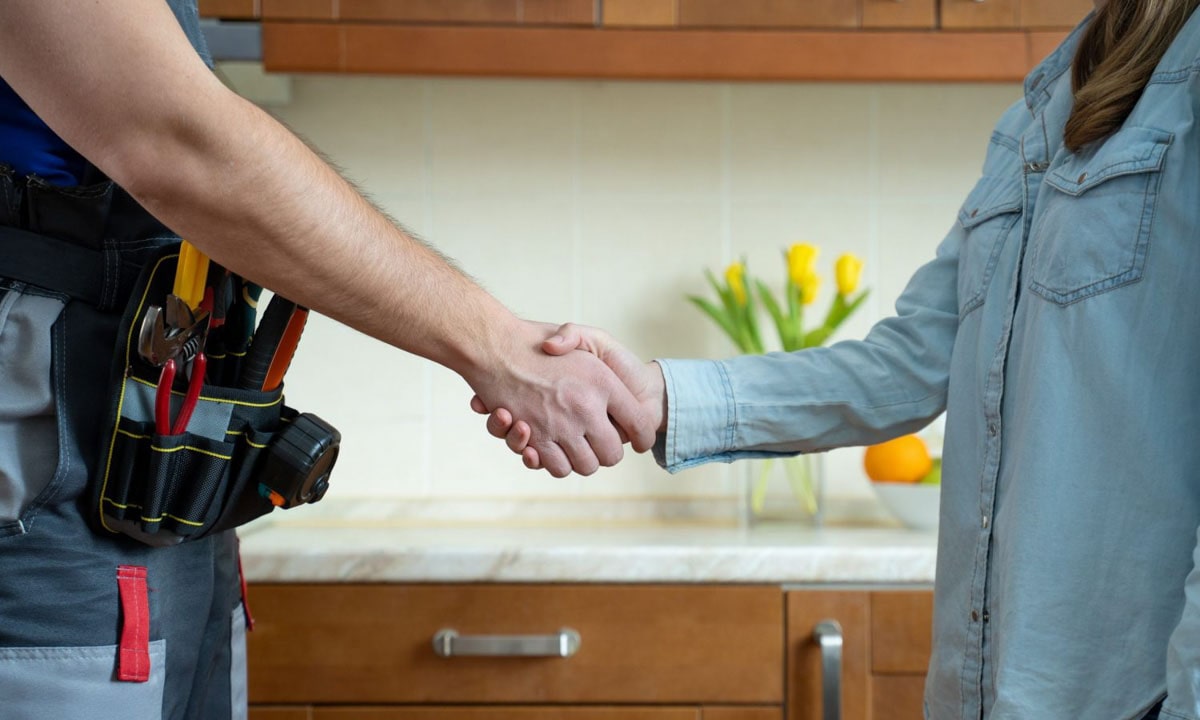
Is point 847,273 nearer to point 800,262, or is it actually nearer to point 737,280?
point 800,262

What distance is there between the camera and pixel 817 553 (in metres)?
1.52

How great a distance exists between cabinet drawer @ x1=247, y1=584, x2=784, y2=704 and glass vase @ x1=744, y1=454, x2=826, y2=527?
1.10 ft

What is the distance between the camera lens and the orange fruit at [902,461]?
179 centimetres

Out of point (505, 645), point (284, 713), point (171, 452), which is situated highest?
point (171, 452)

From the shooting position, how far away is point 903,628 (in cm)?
151

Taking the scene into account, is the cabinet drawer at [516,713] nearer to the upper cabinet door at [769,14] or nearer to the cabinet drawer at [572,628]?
the cabinet drawer at [572,628]

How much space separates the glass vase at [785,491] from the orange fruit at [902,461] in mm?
93

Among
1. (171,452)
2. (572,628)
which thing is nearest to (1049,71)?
(171,452)

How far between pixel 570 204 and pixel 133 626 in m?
1.30

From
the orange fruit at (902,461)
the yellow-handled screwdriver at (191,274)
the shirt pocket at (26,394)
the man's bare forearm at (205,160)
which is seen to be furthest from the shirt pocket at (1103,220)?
the orange fruit at (902,461)

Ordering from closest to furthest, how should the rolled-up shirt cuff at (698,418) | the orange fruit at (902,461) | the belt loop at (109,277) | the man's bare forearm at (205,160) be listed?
the man's bare forearm at (205,160), the belt loop at (109,277), the rolled-up shirt cuff at (698,418), the orange fruit at (902,461)

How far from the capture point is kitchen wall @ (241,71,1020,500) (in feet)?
6.51

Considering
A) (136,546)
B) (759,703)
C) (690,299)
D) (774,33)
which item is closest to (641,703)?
(759,703)

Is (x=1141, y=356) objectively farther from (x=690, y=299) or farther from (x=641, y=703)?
(x=690, y=299)
